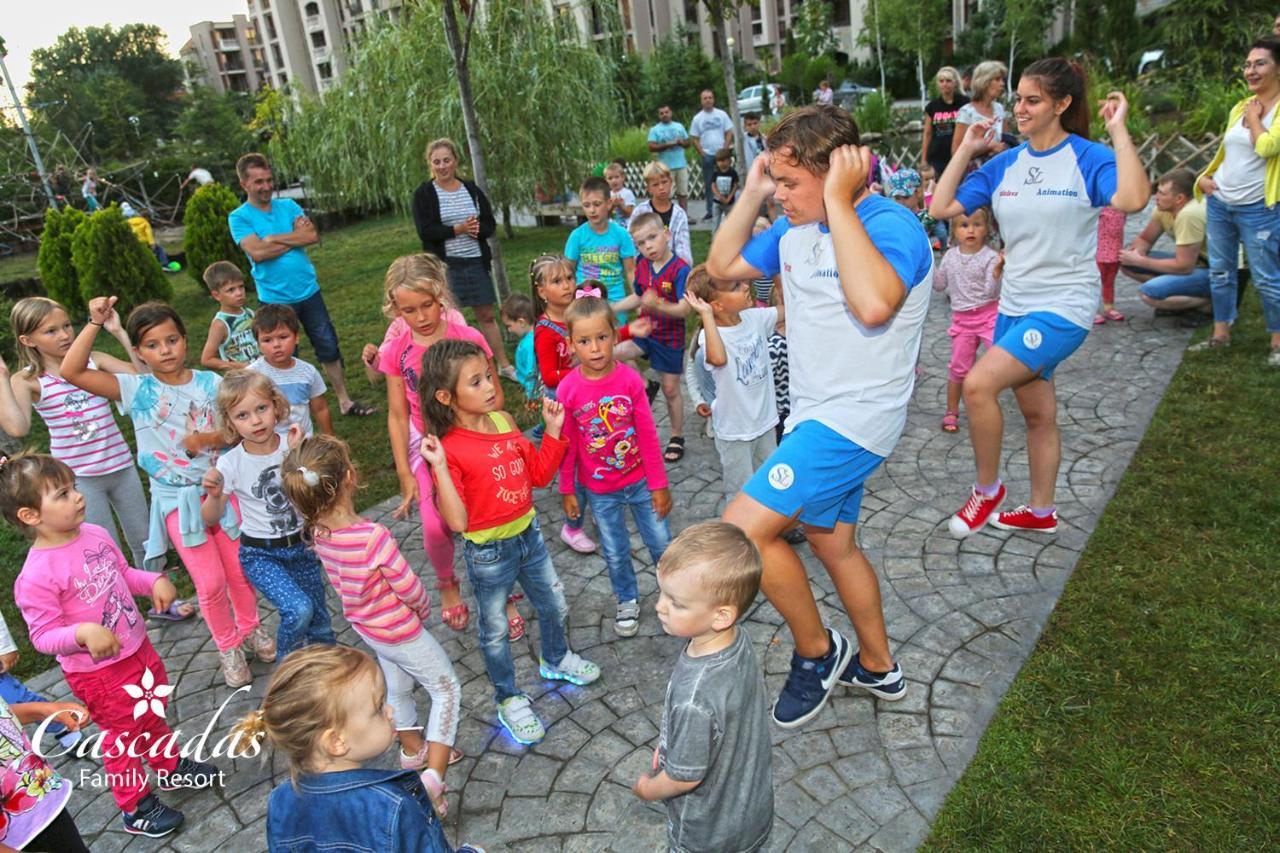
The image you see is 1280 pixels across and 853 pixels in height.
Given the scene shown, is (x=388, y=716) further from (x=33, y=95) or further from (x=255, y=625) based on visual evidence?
(x=33, y=95)

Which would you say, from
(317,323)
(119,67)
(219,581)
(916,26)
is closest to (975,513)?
(219,581)

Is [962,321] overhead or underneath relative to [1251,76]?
underneath

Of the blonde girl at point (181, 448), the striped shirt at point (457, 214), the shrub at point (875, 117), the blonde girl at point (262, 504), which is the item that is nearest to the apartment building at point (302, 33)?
the shrub at point (875, 117)

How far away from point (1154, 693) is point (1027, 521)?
1.33 metres

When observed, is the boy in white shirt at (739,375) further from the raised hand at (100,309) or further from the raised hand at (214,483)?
the raised hand at (100,309)

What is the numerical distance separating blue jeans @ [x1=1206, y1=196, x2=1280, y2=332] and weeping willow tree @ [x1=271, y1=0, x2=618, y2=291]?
1038cm

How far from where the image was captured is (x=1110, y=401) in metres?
6.21

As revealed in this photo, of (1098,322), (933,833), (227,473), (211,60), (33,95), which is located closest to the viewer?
(933,833)

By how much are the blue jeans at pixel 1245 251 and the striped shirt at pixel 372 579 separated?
663 centimetres

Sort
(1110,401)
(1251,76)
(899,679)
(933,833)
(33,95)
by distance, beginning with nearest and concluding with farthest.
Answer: (933,833), (899,679), (1251,76), (1110,401), (33,95)

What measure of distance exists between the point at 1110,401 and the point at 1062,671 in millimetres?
3345

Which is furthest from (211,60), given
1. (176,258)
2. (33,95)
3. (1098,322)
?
(1098,322)

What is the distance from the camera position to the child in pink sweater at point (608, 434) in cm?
402

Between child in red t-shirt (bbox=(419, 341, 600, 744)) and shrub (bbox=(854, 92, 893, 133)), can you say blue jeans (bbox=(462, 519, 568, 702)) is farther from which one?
shrub (bbox=(854, 92, 893, 133))
